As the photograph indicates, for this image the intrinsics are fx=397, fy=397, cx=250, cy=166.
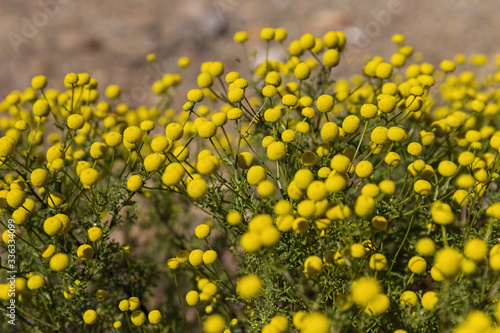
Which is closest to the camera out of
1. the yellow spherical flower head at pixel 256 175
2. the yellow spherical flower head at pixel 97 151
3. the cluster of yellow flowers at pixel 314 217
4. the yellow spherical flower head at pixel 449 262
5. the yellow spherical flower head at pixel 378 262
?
the yellow spherical flower head at pixel 449 262

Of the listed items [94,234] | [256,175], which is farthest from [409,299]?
[94,234]

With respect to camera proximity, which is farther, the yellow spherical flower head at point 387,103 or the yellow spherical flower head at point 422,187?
the yellow spherical flower head at point 387,103

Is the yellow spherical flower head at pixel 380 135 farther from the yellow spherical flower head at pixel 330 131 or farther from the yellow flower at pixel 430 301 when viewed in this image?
the yellow flower at pixel 430 301

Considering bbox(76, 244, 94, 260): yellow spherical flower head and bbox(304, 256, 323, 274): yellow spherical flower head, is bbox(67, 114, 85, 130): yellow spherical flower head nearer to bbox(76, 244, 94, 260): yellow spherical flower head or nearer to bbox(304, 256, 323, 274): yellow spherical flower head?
bbox(76, 244, 94, 260): yellow spherical flower head

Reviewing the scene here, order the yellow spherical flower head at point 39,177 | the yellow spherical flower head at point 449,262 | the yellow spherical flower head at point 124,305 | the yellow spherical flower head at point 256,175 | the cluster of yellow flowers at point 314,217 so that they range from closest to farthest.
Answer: the yellow spherical flower head at point 449,262
the cluster of yellow flowers at point 314,217
the yellow spherical flower head at point 256,175
the yellow spherical flower head at point 39,177
the yellow spherical flower head at point 124,305

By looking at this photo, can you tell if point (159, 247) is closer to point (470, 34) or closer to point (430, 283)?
point (430, 283)

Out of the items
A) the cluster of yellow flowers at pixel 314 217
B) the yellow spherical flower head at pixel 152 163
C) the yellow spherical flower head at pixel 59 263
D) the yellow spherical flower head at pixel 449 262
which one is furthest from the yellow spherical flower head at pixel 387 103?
the yellow spherical flower head at pixel 59 263

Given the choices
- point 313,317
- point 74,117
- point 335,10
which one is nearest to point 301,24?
point 335,10

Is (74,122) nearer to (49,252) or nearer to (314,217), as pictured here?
(49,252)

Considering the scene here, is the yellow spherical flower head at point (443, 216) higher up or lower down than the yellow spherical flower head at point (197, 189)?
lower down
